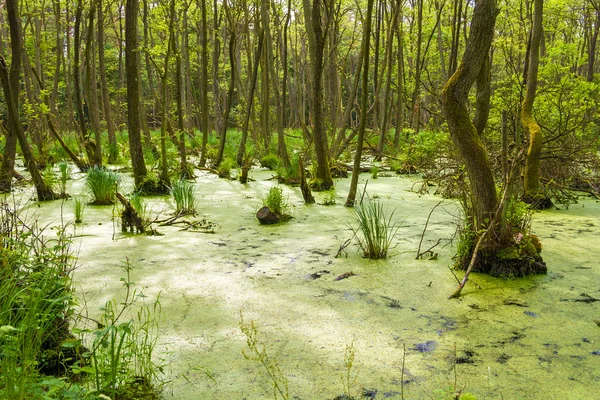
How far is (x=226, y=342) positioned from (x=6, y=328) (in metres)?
1.04

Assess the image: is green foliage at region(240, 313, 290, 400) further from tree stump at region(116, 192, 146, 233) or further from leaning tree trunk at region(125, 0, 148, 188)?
leaning tree trunk at region(125, 0, 148, 188)

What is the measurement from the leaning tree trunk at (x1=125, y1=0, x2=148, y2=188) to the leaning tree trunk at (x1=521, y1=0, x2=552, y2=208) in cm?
443

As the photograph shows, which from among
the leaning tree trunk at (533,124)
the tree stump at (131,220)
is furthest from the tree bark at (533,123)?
the tree stump at (131,220)

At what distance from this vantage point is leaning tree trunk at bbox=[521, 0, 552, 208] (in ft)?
14.9

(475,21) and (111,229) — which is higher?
(475,21)

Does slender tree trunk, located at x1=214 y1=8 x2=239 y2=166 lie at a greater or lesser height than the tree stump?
→ greater

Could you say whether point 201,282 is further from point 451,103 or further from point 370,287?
point 451,103

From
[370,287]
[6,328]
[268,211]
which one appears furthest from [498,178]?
[6,328]

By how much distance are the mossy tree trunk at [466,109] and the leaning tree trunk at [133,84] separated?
4.08 m

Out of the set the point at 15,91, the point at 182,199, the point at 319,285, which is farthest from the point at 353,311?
the point at 15,91

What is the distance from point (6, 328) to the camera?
3.91ft

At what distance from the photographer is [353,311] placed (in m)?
2.43

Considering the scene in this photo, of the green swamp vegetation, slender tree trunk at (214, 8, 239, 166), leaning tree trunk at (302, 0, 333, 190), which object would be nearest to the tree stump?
the green swamp vegetation

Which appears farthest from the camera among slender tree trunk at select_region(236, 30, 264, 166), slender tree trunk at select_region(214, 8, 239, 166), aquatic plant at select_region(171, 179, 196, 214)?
slender tree trunk at select_region(214, 8, 239, 166)
